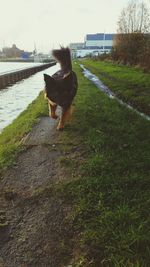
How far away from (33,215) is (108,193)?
37.6 inches

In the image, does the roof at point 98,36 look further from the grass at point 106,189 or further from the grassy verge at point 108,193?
the grassy verge at point 108,193

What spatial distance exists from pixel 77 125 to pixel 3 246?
4574mm

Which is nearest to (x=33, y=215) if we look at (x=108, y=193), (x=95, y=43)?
(x=108, y=193)

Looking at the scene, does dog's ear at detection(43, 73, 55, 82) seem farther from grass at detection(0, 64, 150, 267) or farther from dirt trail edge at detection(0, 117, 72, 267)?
dirt trail edge at detection(0, 117, 72, 267)

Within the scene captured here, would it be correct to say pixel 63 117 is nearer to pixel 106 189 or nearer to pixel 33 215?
pixel 106 189

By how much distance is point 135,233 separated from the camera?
3139mm

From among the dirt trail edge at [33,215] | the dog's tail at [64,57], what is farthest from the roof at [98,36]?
the dirt trail edge at [33,215]

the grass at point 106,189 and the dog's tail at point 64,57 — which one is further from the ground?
the dog's tail at point 64,57

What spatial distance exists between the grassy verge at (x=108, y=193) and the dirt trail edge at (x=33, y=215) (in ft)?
0.49

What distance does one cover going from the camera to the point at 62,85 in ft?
22.0

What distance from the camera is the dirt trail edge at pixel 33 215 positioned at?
306cm

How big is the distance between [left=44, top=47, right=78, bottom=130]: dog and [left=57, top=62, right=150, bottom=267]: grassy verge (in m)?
0.60

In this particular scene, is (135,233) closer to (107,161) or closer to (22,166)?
(107,161)

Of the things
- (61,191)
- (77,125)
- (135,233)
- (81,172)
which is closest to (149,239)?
(135,233)
